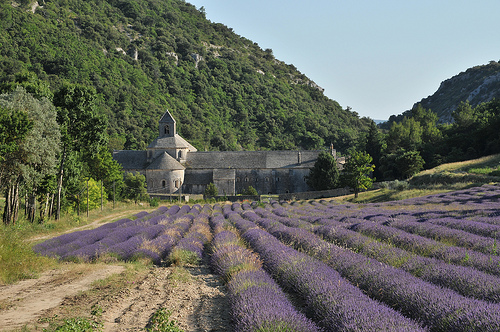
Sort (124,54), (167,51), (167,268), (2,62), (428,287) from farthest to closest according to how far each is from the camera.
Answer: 1. (167,51)
2. (124,54)
3. (2,62)
4. (167,268)
5. (428,287)

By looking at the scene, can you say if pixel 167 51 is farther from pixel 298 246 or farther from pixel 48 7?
pixel 298 246

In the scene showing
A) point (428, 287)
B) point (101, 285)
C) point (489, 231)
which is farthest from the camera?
point (489, 231)

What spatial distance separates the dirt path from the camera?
5.39 metres

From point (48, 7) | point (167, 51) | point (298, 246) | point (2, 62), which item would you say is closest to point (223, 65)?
point (167, 51)

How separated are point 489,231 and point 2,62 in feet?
292

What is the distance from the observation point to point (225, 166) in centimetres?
6075

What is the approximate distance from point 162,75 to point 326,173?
8118 cm

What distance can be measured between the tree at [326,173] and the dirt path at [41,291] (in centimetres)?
Result: 4545

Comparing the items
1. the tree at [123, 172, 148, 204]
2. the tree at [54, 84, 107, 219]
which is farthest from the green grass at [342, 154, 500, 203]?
the tree at [54, 84, 107, 219]

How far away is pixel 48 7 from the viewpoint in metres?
104

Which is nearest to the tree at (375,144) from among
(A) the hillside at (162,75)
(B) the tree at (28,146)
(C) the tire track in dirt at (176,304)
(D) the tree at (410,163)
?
(D) the tree at (410,163)

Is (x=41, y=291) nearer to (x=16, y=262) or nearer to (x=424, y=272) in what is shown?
(x=16, y=262)

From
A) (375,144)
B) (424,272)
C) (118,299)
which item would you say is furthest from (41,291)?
(375,144)

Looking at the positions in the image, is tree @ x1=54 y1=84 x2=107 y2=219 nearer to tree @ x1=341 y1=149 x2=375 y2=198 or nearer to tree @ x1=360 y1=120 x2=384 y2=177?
tree @ x1=341 y1=149 x2=375 y2=198
